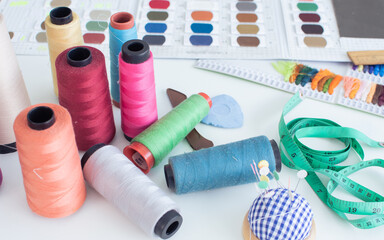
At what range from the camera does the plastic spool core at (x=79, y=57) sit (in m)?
1.06

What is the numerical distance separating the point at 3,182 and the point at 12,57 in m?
0.32

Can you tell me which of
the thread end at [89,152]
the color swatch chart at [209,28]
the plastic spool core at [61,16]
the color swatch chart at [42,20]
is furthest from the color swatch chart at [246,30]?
the thread end at [89,152]

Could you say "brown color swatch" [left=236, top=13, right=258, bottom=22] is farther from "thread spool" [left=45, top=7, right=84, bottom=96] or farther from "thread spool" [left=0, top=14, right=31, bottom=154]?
"thread spool" [left=0, top=14, right=31, bottom=154]

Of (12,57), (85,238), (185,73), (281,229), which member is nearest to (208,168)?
(281,229)

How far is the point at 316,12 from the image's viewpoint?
Answer: 168 cm

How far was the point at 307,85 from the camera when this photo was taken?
4.69 feet

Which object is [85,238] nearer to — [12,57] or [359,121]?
[12,57]

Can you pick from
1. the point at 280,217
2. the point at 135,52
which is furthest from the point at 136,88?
the point at 280,217

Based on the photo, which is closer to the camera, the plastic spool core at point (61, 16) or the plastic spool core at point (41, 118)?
the plastic spool core at point (41, 118)

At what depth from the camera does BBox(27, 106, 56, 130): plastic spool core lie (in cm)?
91

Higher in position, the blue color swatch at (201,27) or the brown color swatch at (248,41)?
the blue color swatch at (201,27)

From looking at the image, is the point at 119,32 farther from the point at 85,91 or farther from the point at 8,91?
the point at 8,91

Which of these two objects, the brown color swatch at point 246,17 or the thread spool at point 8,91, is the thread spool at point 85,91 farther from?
the brown color swatch at point 246,17

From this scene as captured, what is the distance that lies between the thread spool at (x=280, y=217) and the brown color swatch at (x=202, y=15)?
0.83 meters
